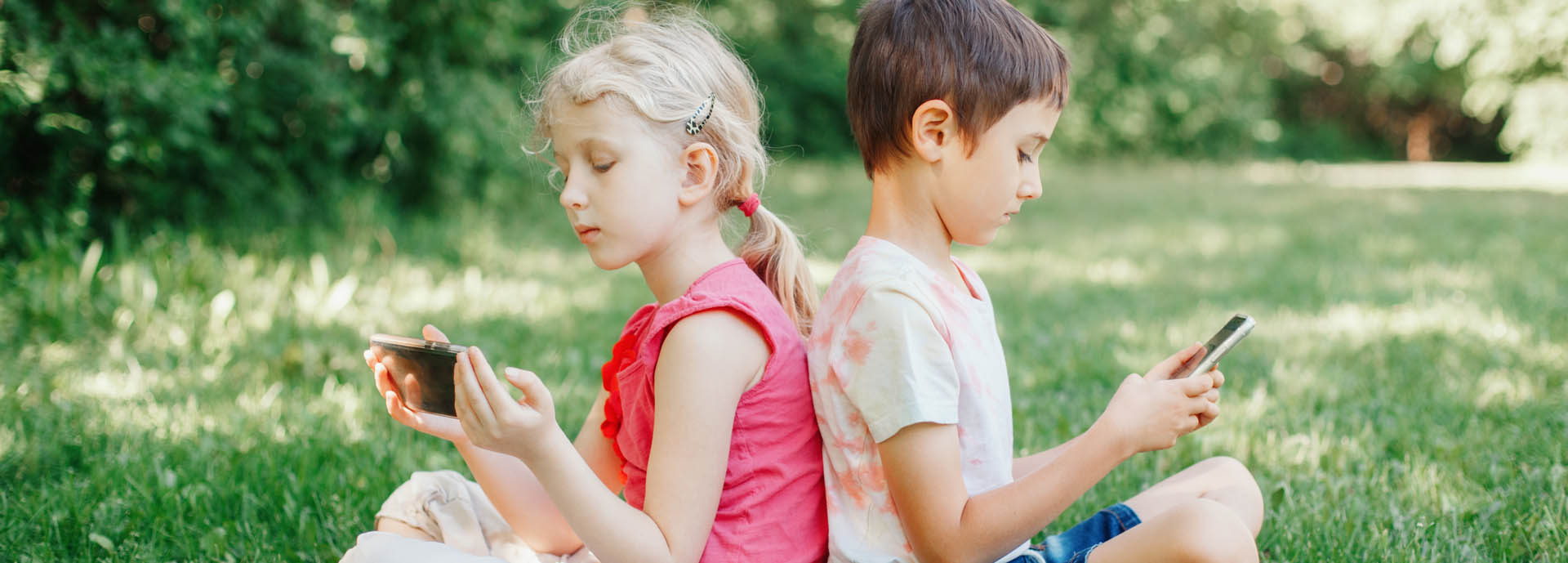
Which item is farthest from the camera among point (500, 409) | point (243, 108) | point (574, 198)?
point (243, 108)

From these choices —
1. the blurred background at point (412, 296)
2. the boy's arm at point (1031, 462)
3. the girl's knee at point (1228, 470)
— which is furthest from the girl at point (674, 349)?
the girl's knee at point (1228, 470)

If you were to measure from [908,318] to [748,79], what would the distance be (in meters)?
0.58

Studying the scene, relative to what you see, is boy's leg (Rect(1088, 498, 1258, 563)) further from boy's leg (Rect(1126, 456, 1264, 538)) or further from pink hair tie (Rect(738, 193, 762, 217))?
pink hair tie (Rect(738, 193, 762, 217))

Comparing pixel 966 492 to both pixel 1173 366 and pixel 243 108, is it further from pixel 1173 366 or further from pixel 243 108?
pixel 243 108

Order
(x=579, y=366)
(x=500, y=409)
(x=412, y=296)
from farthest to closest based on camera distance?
(x=412, y=296), (x=579, y=366), (x=500, y=409)

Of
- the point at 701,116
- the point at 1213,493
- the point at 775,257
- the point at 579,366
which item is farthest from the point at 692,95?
the point at 579,366

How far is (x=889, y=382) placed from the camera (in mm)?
1650

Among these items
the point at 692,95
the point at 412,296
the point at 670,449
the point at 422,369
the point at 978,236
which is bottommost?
the point at 412,296

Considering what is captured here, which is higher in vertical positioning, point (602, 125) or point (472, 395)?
point (602, 125)

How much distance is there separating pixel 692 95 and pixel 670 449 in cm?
56

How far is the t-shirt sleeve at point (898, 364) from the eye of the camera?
1630 mm

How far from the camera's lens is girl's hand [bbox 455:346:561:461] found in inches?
60.4

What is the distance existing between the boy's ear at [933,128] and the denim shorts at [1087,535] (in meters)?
0.67

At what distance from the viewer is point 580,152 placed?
179 cm
